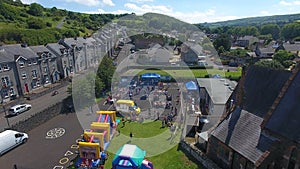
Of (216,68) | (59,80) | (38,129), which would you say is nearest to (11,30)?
(59,80)

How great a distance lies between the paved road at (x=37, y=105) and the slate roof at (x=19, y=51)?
30.8ft

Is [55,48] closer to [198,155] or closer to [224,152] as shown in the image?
[198,155]

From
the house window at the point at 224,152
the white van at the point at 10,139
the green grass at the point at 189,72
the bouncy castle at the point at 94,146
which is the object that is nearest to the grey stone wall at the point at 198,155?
the house window at the point at 224,152

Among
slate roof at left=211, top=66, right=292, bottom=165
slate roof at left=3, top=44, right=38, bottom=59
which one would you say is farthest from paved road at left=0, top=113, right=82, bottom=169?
slate roof at left=3, top=44, right=38, bottom=59

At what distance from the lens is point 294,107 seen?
15609mm

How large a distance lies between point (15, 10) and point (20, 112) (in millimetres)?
106702

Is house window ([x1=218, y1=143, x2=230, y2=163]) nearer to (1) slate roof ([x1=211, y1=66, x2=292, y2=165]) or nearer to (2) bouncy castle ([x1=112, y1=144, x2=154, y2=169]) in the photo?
(1) slate roof ([x1=211, y1=66, x2=292, y2=165])

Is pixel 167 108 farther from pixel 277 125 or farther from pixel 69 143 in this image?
pixel 277 125

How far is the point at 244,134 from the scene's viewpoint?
Answer: 18531 millimetres

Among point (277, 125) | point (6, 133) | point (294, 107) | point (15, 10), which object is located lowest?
point (6, 133)

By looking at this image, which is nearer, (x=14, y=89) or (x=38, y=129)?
(x=38, y=129)

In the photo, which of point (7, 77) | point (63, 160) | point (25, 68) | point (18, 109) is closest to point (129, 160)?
point (63, 160)

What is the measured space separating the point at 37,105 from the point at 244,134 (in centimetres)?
3444

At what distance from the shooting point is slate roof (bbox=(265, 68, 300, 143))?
15078mm
